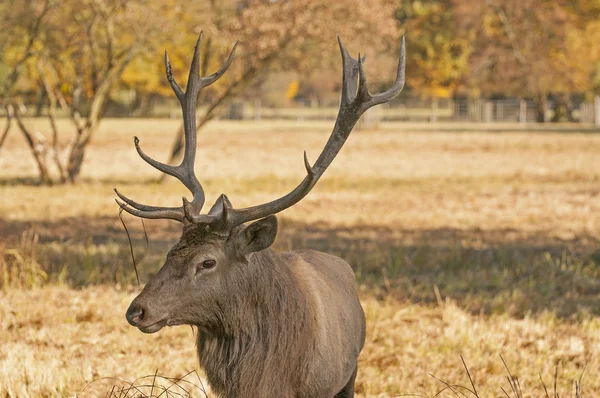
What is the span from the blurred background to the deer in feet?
2.48

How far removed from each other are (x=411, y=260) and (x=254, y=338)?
6.84 metres

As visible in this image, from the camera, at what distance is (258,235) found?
14.9 ft

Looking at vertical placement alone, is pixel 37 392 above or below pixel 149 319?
below

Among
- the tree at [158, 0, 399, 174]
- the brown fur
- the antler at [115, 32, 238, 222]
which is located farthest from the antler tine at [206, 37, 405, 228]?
the tree at [158, 0, 399, 174]

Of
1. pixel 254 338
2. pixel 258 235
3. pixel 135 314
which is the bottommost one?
pixel 254 338

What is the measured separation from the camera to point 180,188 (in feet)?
69.9

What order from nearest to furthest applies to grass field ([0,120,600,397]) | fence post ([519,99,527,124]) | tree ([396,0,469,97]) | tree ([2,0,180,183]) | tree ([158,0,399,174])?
grass field ([0,120,600,397]), tree ([158,0,399,174]), tree ([2,0,180,183]), fence post ([519,99,527,124]), tree ([396,0,469,97])

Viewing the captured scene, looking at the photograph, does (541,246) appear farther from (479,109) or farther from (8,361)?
(479,109)

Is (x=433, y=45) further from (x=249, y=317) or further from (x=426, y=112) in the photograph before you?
(x=249, y=317)

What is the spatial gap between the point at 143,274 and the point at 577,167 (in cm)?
1982

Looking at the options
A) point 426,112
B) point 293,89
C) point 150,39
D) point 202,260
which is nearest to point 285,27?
point 150,39

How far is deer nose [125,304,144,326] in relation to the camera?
4305 mm

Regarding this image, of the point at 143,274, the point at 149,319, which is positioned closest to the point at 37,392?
the point at 149,319

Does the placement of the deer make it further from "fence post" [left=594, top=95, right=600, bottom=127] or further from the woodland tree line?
"fence post" [left=594, top=95, right=600, bottom=127]
